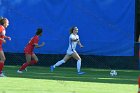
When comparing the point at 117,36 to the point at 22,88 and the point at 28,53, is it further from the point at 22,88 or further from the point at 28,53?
the point at 22,88

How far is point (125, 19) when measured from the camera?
2272 centimetres

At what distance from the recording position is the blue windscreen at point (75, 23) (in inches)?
894

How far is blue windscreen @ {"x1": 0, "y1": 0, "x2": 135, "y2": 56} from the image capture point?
74.5 feet

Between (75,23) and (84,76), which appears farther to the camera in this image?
(75,23)

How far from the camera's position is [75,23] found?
75.8 ft

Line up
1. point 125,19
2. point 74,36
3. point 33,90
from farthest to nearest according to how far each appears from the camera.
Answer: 1. point 125,19
2. point 74,36
3. point 33,90

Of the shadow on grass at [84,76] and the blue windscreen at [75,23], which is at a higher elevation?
the blue windscreen at [75,23]

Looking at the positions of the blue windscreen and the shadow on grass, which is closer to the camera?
the shadow on grass

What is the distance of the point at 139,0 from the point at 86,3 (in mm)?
2399

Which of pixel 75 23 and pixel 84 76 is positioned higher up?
pixel 75 23

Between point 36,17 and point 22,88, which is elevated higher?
point 36,17

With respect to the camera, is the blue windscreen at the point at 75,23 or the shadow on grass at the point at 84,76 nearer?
the shadow on grass at the point at 84,76

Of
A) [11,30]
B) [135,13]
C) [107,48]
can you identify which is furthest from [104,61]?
[11,30]

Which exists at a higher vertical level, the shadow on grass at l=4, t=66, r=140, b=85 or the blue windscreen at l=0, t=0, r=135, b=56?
the blue windscreen at l=0, t=0, r=135, b=56
